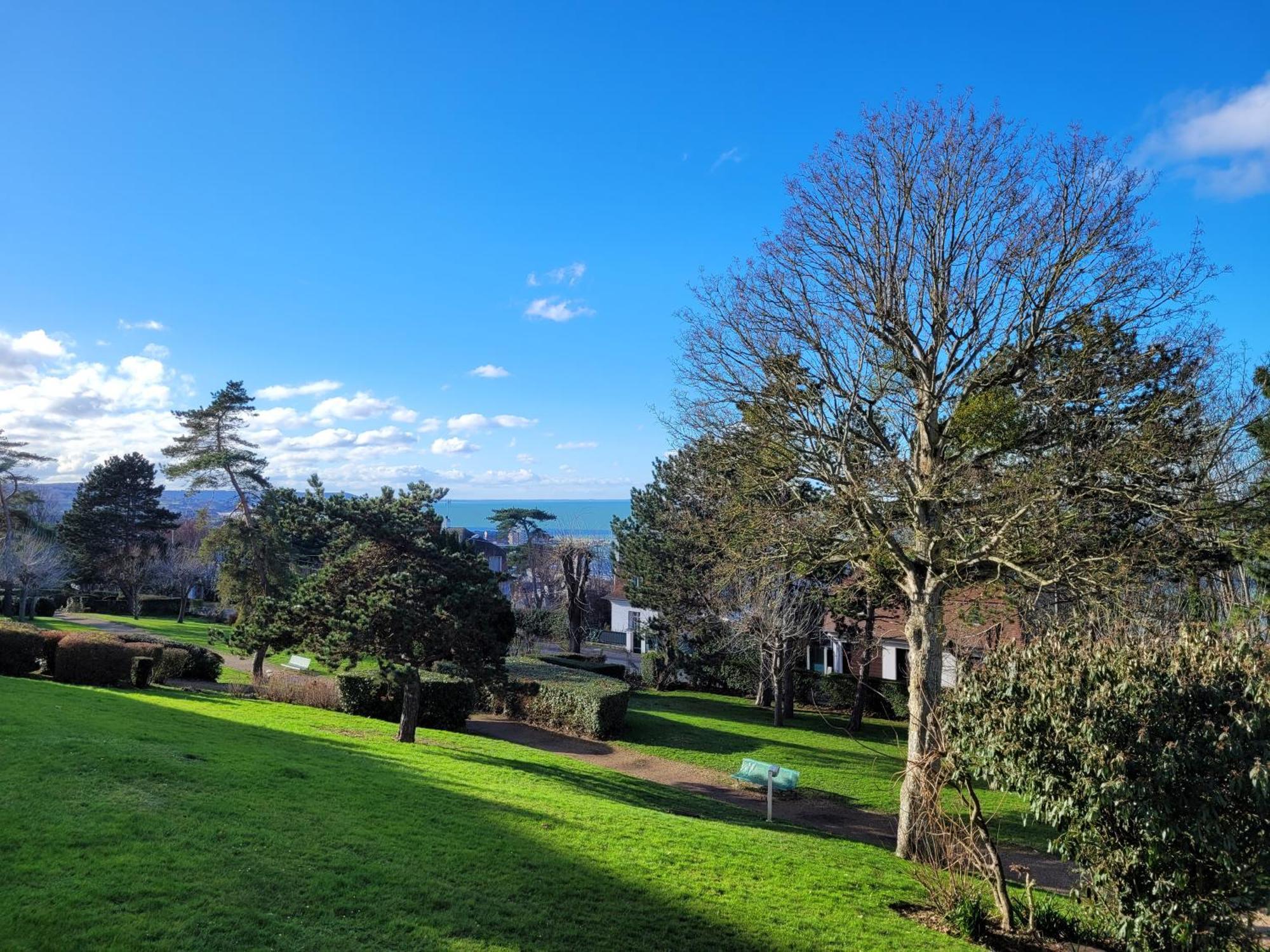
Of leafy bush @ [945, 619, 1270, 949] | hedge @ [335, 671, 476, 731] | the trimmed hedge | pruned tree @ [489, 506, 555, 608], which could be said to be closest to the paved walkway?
hedge @ [335, 671, 476, 731]

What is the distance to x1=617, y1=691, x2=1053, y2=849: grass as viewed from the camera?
17.5 m

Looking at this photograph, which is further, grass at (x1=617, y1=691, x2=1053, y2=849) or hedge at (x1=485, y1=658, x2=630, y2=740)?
hedge at (x1=485, y1=658, x2=630, y2=740)

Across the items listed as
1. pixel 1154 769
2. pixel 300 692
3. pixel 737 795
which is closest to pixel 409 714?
pixel 737 795

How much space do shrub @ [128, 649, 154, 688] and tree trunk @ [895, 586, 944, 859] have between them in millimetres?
18893

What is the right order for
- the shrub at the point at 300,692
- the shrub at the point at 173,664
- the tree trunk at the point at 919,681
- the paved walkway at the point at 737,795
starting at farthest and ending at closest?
the shrub at the point at 300,692, the shrub at the point at 173,664, the paved walkway at the point at 737,795, the tree trunk at the point at 919,681

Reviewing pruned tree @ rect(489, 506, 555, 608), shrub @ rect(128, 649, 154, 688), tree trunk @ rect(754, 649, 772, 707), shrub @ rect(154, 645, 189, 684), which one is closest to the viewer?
shrub @ rect(128, 649, 154, 688)

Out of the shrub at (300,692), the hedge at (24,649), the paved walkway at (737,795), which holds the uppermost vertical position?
the hedge at (24,649)

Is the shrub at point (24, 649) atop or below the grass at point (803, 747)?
atop

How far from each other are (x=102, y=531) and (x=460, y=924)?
186ft

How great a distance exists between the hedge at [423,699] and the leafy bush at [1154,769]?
630 inches

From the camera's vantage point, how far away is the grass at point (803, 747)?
17547 millimetres

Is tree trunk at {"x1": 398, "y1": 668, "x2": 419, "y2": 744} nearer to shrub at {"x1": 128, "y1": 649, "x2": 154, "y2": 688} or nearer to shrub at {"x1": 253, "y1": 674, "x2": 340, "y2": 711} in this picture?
shrub at {"x1": 253, "y1": 674, "x2": 340, "y2": 711}

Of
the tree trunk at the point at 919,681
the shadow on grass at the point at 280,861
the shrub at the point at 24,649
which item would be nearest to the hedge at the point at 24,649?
the shrub at the point at 24,649

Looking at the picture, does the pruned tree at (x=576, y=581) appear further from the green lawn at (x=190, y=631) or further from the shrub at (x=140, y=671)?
the shrub at (x=140, y=671)
